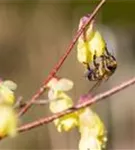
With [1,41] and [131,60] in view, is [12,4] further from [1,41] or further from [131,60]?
[131,60]

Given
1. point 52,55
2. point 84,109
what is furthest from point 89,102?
point 52,55

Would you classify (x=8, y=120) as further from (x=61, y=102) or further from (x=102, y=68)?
(x=102, y=68)

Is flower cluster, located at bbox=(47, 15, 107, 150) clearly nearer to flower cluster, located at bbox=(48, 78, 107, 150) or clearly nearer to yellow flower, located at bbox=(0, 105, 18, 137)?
flower cluster, located at bbox=(48, 78, 107, 150)

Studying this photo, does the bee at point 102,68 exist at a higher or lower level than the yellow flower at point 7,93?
higher

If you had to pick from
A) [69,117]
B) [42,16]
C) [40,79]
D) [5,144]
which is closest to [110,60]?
[69,117]

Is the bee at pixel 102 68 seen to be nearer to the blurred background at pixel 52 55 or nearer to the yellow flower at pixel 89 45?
the yellow flower at pixel 89 45

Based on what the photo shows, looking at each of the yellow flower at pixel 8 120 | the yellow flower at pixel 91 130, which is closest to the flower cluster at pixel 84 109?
the yellow flower at pixel 91 130
